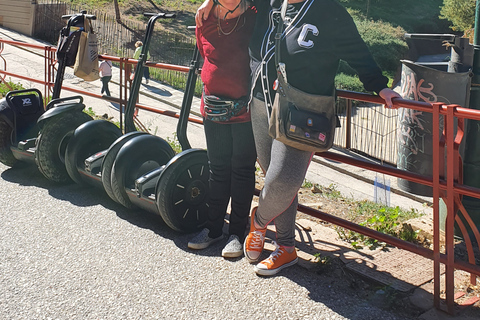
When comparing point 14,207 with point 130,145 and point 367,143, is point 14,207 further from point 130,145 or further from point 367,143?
point 367,143

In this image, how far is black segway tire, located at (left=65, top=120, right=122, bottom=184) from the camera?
4797mm

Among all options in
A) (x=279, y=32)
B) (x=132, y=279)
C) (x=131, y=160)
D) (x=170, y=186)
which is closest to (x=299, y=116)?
(x=279, y=32)

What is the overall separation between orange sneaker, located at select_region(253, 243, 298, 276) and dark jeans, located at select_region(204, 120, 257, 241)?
39 cm

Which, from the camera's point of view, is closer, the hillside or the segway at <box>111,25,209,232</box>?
the segway at <box>111,25,209,232</box>

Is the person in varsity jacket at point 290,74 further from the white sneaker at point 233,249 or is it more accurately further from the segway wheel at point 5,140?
the segway wheel at point 5,140

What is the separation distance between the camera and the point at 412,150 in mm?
3770

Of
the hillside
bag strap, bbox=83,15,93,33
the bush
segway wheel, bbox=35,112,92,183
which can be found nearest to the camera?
segway wheel, bbox=35,112,92,183

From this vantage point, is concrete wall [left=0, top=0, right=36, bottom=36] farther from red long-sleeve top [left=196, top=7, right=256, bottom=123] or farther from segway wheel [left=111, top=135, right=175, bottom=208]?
red long-sleeve top [left=196, top=7, right=256, bottom=123]

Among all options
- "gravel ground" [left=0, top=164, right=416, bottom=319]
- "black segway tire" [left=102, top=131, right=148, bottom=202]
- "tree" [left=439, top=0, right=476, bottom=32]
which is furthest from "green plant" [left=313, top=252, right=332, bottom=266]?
"tree" [left=439, top=0, right=476, bottom=32]

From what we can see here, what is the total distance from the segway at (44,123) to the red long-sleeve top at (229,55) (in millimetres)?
1873

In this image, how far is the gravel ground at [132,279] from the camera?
3.09 metres

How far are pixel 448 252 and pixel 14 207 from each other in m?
3.30

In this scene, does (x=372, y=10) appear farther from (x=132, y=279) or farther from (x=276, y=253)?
(x=132, y=279)

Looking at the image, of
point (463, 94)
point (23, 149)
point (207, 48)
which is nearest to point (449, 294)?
point (463, 94)
